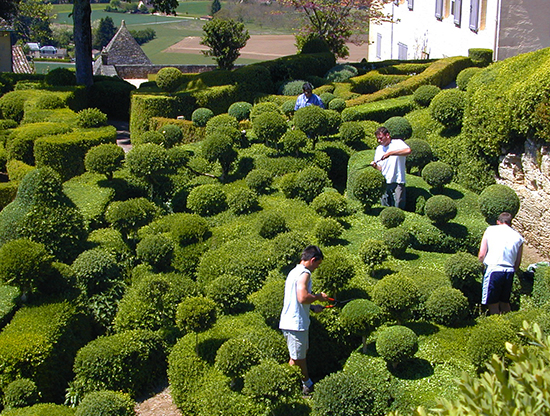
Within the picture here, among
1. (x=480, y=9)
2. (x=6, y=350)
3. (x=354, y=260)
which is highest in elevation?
(x=480, y=9)

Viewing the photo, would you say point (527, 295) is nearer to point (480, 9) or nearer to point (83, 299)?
point (83, 299)

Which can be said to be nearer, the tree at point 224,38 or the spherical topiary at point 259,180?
the spherical topiary at point 259,180

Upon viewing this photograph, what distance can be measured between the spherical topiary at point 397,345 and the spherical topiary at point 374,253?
7.04 feet

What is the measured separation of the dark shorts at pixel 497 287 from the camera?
A: 975cm

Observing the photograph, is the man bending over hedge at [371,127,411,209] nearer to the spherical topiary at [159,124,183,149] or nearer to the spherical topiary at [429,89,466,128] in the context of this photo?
the spherical topiary at [429,89,466,128]

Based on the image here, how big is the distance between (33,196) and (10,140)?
7511 millimetres

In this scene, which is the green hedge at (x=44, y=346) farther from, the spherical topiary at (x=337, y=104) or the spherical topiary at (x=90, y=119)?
the spherical topiary at (x=337, y=104)

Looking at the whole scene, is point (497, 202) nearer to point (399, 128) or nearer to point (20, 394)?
point (399, 128)

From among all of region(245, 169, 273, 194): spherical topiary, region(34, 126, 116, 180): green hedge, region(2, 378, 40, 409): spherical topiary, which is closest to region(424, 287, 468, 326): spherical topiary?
region(245, 169, 273, 194): spherical topiary

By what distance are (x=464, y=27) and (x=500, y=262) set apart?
18768mm

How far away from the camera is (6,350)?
9.49 m

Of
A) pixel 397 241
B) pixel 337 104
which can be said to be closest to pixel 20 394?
pixel 397 241

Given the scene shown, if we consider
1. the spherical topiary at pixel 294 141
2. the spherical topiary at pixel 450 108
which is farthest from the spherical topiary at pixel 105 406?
the spherical topiary at pixel 450 108

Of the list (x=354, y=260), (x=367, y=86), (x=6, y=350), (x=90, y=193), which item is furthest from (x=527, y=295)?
(x=367, y=86)
